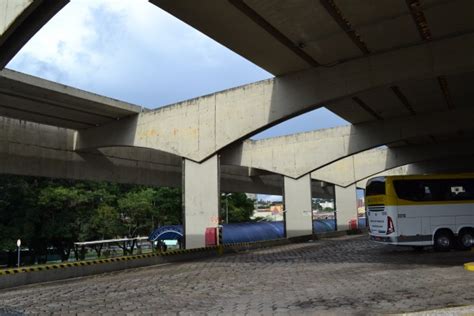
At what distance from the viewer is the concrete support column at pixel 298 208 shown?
115ft

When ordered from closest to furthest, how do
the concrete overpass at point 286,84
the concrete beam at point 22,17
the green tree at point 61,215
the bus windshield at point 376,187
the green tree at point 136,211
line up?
the concrete beam at point 22,17
the concrete overpass at point 286,84
the bus windshield at point 376,187
the green tree at point 61,215
the green tree at point 136,211

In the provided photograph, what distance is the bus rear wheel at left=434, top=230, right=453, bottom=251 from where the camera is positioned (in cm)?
2120

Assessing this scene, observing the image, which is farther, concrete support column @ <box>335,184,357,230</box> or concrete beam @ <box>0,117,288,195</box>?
concrete support column @ <box>335,184,357,230</box>

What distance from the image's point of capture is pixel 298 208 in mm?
35031

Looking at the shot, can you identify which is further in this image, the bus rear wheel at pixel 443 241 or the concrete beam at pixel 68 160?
the concrete beam at pixel 68 160

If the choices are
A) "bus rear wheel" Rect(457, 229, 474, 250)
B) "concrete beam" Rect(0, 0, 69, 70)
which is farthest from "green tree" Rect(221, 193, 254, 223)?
"concrete beam" Rect(0, 0, 69, 70)

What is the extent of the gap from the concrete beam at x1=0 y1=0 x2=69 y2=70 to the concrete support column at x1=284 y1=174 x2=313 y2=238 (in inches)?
985

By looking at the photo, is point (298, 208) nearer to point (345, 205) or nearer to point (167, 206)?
point (345, 205)

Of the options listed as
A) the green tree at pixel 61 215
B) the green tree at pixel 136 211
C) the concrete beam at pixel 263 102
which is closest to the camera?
the concrete beam at pixel 263 102

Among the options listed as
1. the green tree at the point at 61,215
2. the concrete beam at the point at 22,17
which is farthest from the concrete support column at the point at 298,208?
the concrete beam at the point at 22,17

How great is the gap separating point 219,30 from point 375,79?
7.17m

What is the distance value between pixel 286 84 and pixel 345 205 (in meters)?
26.5

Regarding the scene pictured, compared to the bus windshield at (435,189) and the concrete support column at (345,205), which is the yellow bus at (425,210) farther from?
the concrete support column at (345,205)

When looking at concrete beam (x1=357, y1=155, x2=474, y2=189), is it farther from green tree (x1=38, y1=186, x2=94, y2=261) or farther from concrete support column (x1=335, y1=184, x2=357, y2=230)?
green tree (x1=38, y1=186, x2=94, y2=261)
